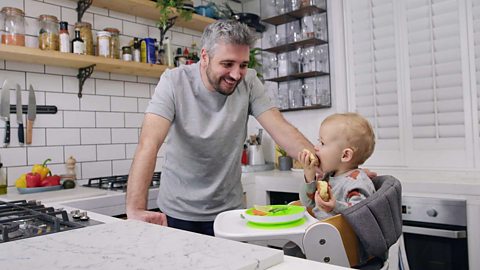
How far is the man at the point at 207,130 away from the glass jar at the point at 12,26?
1.03 meters

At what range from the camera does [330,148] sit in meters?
1.46

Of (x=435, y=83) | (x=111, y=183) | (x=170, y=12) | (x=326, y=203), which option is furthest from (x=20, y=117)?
(x=435, y=83)

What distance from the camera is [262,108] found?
6.08ft

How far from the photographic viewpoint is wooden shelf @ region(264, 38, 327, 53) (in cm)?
304

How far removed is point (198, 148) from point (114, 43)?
1.28 metres

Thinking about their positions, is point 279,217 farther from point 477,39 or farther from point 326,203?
point 477,39

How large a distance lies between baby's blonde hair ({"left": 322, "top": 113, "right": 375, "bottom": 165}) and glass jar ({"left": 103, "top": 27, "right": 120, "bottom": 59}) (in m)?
1.65

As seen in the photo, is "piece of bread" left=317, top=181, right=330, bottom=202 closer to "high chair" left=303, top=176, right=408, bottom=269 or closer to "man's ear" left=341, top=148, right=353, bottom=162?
"high chair" left=303, top=176, right=408, bottom=269

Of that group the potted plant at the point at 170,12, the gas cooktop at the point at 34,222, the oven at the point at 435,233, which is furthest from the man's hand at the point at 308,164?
the potted plant at the point at 170,12

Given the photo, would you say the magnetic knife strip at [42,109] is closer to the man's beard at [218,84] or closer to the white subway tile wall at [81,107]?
the white subway tile wall at [81,107]

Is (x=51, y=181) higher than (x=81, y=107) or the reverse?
the reverse

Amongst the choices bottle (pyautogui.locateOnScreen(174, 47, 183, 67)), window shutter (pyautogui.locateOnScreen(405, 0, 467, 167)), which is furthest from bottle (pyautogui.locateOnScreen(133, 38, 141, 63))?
Result: window shutter (pyautogui.locateOnScreen(405, 0, 467, 167))

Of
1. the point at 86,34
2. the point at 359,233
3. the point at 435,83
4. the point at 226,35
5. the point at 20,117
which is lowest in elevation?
the point at 359,233

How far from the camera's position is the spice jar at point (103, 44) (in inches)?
97.5
